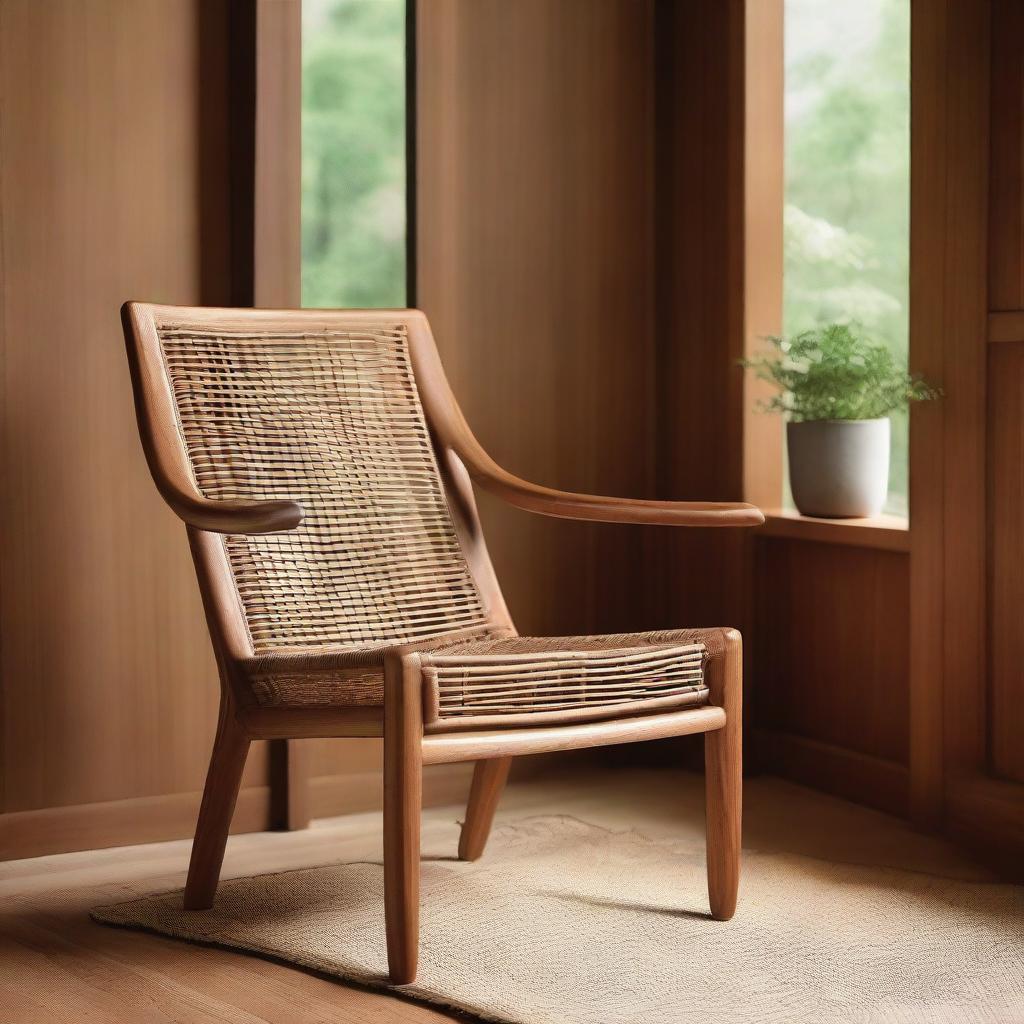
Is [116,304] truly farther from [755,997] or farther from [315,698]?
[755,997]

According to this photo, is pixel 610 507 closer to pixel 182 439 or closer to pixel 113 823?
pixel 182 439

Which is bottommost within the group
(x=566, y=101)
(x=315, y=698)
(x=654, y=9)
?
(x=315, y=698)

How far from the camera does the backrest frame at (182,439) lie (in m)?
2.03

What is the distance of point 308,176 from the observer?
2672 millimetres

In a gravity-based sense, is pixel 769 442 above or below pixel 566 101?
below

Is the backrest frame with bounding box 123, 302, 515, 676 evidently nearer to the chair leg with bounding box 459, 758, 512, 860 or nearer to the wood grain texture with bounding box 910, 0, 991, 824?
the chair leg with bounding box 459, 758, 512, 860

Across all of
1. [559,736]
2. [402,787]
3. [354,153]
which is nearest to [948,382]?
[559,736]

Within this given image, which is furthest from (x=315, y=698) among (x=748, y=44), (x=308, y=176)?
(x=748, y=44)

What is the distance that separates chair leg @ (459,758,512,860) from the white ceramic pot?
2.85 feet

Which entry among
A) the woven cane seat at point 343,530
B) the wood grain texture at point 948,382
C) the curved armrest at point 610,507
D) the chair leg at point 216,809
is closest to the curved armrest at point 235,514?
the woven cane seat at point 343,530

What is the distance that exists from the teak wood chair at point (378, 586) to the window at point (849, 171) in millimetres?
1159

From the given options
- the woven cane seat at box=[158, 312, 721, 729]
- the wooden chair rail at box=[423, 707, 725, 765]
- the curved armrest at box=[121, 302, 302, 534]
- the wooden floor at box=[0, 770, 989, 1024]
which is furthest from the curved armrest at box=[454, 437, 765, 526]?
the wooden floor at box=[0, 770, 989, 1024]

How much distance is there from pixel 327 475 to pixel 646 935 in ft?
2.87

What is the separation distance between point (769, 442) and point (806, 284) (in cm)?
49
